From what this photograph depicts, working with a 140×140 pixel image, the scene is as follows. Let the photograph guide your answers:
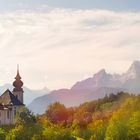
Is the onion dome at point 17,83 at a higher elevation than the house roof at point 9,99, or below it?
higher

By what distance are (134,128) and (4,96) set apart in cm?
5157

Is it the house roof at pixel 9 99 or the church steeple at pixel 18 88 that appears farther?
the church steeple at pixel 18 88

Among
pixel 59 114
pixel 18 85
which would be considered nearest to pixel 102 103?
pixel 59 114

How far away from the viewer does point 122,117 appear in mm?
85688

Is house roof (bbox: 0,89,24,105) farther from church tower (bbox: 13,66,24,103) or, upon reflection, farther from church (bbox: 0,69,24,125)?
church tower (bbox: 13,66,24,103)

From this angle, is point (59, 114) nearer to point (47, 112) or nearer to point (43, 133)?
point (47, 112)

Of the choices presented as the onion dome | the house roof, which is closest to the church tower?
the onion dome

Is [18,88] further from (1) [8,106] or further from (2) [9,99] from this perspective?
(1) [8,106]

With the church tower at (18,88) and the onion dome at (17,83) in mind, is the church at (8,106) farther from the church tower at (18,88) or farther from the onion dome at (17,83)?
the onion dome at (17,83)

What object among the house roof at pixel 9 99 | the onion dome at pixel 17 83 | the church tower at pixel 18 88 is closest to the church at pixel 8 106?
the house roof at pixel 9 99

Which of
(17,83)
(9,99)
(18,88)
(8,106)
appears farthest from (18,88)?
(8,106)

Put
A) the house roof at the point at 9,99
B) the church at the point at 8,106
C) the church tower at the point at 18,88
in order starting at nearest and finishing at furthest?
the church at the point at 8,106 → the house roof at the point at 9,99 → the church tower at the point at 18,88

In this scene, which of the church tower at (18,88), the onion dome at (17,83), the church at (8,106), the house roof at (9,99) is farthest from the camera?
the onion dome at (17,83)

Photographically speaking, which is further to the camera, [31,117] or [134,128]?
[31,117]
